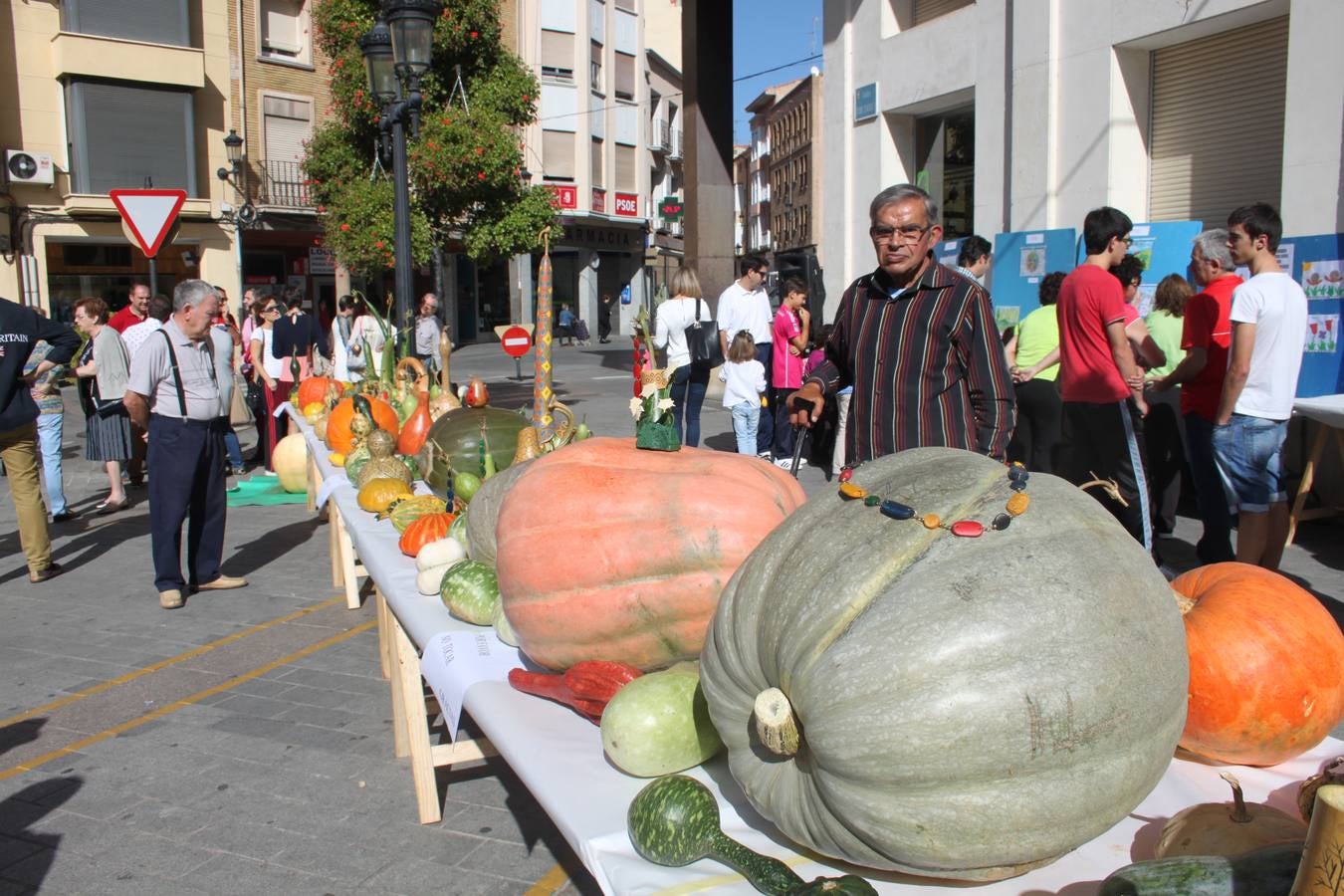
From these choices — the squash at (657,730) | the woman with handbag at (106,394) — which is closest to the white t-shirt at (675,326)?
the woman with handbag at (106,394)

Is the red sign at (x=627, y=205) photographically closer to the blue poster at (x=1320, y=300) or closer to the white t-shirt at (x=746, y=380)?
the white t-shirt at (x=746, y=380)

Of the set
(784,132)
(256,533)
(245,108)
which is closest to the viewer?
(256,533)

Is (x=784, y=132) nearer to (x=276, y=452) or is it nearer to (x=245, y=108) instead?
(x=245, y=108)

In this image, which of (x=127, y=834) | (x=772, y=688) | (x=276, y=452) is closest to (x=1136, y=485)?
(x=772, y=688)

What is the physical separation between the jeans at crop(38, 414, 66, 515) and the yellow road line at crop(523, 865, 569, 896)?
7369 millimetres

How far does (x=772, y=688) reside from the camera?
148 cm

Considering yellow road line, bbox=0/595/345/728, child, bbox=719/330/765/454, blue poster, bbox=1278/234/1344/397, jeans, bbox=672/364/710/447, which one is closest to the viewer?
yellow road line, bbox=0/595/345/728

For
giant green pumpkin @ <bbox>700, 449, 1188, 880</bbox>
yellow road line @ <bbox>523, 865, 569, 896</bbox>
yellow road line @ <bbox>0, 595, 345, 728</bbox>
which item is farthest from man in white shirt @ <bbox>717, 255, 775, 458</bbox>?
giant green pumpkin @ <bbox>700, 449, 1188, 880</bbox>

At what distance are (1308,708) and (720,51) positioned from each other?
1347 centimetres

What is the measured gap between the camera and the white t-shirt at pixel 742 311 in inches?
366

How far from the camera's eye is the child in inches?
356

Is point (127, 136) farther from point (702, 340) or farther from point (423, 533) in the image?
point (423, 533)

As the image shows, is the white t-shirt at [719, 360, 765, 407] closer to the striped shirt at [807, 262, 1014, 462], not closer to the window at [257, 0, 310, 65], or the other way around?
the striped shirt at [807, 262, 1014, 462]

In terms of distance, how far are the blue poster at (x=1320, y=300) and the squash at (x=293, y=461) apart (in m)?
8.38
